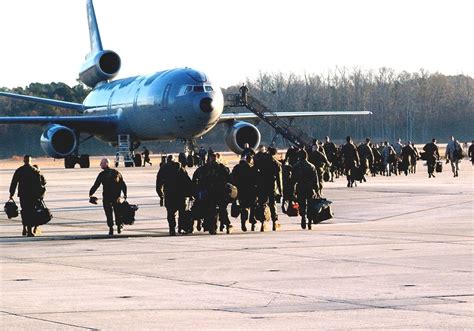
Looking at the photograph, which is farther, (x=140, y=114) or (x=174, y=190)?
(x=140, y=114)

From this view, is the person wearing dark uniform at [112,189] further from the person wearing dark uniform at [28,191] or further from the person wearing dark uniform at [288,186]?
the person wearing dark uniform at [288,186]

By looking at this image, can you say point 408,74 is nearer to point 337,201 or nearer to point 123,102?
point 123,102

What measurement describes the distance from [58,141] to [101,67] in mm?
11196

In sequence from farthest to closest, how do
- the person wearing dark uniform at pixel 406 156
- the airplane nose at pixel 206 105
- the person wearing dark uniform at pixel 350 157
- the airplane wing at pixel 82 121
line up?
the airplane wing at pixel 82 121 → the airplane nose at pixel 206 105 → the person wearing dark uniform at pixel 406 156 → the person wearing dark uniform at pixel 350 157

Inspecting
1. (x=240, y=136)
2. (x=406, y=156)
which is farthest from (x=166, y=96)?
(x=406, y=156)

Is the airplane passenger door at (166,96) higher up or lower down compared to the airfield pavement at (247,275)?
higher up

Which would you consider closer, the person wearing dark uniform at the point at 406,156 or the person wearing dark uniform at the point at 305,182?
the person wearing dark uniform at the point at 305,182

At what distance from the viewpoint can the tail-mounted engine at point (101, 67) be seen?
221 feet

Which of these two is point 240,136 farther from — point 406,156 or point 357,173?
point 357,173

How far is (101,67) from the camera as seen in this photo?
222 ft

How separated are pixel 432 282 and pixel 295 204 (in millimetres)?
9973

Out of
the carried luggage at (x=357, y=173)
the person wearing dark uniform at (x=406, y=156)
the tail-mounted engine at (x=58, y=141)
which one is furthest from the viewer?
the tail-mounted engine at (x=58, y=141)

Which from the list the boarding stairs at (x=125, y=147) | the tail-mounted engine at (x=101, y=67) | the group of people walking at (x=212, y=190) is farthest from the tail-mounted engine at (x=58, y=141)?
the group of people walking at (x=212, y=190)

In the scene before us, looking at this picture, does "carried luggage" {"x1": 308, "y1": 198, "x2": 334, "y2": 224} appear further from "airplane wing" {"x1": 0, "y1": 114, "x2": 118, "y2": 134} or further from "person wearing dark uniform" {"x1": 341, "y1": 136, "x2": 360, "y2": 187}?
"airplane wing" {"x1": 0, "y1": 114, "x2": 118, "y2": 134}
